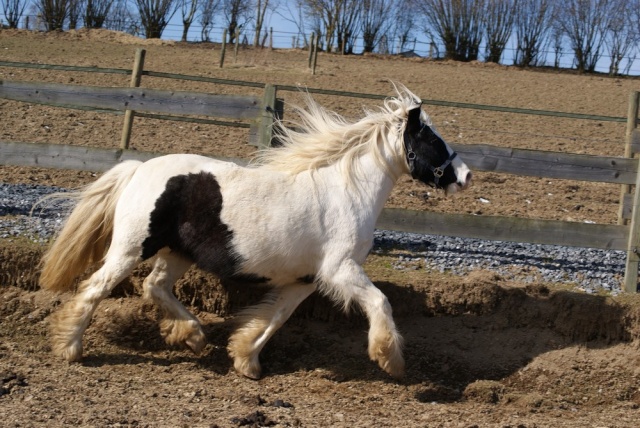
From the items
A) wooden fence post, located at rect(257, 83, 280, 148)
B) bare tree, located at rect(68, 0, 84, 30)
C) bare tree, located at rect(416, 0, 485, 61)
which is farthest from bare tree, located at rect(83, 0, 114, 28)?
wooden fence post, located at rect(257, 83, 280, 148)

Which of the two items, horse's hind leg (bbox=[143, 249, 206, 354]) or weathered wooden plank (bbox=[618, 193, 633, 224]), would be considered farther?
weathered wooden plank (bbox=[618, 193, 633, 224])

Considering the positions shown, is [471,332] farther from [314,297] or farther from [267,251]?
[267,251]

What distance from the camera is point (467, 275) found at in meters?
7.59

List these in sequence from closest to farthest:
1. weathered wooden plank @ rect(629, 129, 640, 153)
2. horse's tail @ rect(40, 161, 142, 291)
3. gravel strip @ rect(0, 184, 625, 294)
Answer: horse's tail @ rect(40, 161, 142, 291) → gravel strip @ rect(0, 184, 625, 294) → weathered wooden plank @ rect(629, 129, 640, 153)

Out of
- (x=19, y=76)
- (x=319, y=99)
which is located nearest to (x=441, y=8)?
(x=319, y=99)

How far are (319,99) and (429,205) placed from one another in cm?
793

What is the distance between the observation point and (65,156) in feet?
26.5

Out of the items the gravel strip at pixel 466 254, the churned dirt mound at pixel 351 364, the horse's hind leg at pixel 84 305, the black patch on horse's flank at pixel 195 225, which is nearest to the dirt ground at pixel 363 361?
the churned dirt mound at pixel 351 364

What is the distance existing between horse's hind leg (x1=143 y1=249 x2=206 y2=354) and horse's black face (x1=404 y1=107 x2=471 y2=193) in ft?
6.38

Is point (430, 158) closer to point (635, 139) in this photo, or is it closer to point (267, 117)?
point (267, 117)

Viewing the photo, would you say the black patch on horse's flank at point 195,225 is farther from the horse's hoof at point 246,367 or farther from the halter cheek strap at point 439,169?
the halter cheek strap at point 439,169

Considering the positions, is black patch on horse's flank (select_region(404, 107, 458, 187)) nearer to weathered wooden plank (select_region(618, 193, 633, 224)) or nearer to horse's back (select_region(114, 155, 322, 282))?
horse's back (select_region(114, 155, 322, 282))

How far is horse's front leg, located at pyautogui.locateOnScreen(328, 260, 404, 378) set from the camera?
5.61m

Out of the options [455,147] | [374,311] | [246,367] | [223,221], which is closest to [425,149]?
[374,311]
